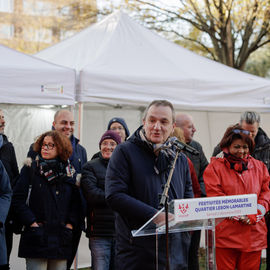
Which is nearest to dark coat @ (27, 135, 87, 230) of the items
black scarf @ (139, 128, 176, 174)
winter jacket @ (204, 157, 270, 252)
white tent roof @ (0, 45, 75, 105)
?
white tent roof @ (0, 45, 75, 105)

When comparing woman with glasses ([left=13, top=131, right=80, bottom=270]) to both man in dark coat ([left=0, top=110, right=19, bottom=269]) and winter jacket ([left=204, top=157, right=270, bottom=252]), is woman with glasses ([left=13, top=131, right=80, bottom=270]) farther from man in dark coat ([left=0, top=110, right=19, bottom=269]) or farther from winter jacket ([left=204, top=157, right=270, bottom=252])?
winter jacket ([left=204, top=157, right=270, bottom=252])

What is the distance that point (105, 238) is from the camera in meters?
4.20

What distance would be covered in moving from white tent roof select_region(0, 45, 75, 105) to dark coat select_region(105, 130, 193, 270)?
89.5 inches

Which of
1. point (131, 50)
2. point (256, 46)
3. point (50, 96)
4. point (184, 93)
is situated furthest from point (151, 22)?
point (50, 96)

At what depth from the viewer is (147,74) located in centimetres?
525

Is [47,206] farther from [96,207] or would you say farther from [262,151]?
[262,151]

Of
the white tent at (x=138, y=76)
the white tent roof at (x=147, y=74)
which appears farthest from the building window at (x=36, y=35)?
the white tent roof at (x=147, y=74)

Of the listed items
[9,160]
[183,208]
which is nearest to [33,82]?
[9,160]

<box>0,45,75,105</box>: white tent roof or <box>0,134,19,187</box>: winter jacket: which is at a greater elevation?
<box>0,45,75,105</box>: white tent roof

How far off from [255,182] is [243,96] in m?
2.03

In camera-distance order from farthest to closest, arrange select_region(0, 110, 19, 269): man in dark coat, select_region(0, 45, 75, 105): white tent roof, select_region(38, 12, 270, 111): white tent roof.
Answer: select_region(38, 12, 270, 111): white tent roof < select_region(0, 45, 75, 105): white tent roof < select_region(0, 110, 19, 269): man in dark coat

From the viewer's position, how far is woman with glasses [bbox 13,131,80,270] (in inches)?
148

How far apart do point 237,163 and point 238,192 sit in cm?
25

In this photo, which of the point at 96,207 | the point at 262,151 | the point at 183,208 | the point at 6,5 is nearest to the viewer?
the point at 183,208
